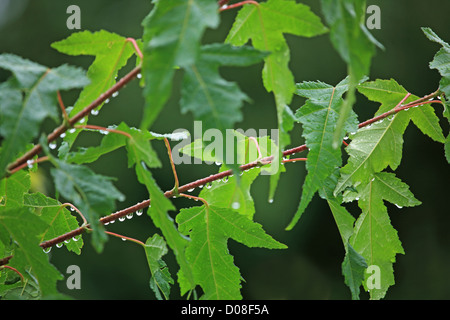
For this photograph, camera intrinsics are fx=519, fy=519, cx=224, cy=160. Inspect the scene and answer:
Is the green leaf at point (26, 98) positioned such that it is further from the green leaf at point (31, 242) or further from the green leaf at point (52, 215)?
the green leaf at point (52, 215)

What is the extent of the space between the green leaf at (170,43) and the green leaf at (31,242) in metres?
0.26

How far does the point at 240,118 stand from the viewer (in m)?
0.51

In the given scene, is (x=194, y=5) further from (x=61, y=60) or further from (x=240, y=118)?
(x=61, y=60)

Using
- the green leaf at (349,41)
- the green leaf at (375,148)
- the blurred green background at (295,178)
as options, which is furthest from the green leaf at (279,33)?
the blurred green background at (295,178)

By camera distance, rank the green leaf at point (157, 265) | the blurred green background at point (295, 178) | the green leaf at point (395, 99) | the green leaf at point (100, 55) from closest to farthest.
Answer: the green leaf at point (100, 55) < the green leaf at point (157, 265) < the green leaf at point (395, 99) < the blurred green background at point (295, 178)

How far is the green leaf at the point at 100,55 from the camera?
0.72 metres

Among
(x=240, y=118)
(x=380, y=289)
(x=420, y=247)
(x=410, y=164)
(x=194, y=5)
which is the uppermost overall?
(x=194, y=5)

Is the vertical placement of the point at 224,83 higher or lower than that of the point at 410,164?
higher

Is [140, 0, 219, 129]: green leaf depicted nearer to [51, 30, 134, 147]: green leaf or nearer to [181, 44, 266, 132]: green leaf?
[181, 44, 266, 132]: green leaf

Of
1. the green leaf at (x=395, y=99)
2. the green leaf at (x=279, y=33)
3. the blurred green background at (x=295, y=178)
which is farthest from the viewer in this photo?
the blurred green background at (x=295, y=178)

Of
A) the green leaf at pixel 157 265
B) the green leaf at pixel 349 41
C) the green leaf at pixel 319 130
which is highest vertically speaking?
the green leaf at pixel 349 41

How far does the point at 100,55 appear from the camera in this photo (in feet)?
2.46

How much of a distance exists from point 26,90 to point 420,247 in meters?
4.15
